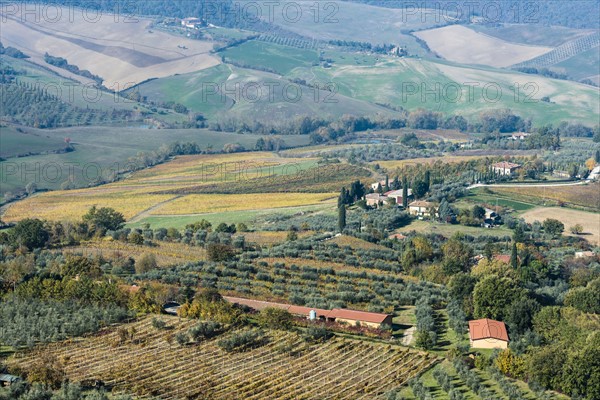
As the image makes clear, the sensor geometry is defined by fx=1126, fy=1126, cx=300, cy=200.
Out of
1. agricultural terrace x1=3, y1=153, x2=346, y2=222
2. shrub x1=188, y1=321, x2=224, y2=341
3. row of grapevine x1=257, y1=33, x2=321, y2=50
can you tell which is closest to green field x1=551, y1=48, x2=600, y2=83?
row of grapevine x1=257, y1=33, x2=321, y2=50

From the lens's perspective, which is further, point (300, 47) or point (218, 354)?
point (300, 47)

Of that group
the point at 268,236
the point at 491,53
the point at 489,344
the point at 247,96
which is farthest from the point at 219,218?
the point at 491,53

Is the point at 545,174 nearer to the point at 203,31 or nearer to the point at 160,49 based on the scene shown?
the point at 160,49

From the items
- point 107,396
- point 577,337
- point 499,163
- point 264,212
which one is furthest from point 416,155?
point 107,396

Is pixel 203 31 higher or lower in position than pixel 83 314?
higher

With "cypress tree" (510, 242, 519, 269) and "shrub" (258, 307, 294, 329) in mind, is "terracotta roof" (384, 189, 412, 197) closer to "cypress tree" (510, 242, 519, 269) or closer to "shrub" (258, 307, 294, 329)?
"cypress tree" (510, 242, 519, 269)

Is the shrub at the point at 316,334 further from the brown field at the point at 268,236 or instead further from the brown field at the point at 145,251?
the brown field at the point at 268,236

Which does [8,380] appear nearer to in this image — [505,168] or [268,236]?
[268,236]
